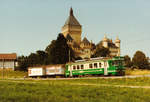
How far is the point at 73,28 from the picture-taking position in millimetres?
161500

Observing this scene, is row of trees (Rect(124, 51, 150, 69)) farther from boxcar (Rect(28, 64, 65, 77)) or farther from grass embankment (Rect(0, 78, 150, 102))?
grass embankment (Rect(0, 78, 150, 102))

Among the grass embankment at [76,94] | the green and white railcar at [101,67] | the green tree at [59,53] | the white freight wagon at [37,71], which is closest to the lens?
the grass embankment at [76,94]

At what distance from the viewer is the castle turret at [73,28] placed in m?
161

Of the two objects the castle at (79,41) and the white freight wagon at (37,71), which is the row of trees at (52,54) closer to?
the white freight wagon at (37,71)

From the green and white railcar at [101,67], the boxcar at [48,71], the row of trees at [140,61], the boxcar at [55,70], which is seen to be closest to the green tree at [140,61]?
the row of trees at [140,61]

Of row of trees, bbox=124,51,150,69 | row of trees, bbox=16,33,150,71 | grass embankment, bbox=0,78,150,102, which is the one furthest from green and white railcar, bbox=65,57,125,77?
row of trees, bbox=124,51,150,69

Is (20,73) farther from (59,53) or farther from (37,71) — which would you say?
(37,71)

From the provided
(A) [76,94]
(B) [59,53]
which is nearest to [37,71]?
(B) [59,53]

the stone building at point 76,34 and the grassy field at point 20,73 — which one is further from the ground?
the stone building at point 76,34

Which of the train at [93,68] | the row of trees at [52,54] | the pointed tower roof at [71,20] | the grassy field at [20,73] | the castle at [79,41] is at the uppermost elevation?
the pointed tower roof at [71,20]

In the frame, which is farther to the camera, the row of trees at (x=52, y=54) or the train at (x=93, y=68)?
the row of trees at (x=52, y=54)

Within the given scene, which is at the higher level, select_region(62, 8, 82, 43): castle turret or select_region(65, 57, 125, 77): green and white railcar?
select_region(62, 8, 82, 43): castle turret

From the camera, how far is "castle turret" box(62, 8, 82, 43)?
161 meters

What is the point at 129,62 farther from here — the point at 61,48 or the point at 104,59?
the point at 104,59
